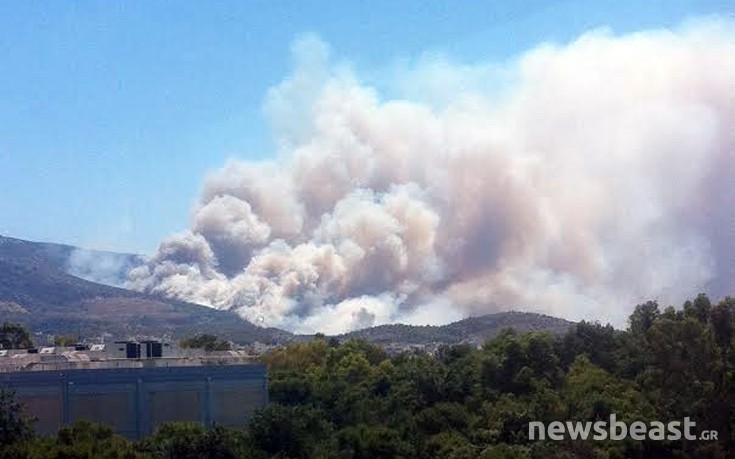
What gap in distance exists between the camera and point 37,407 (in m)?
56.6

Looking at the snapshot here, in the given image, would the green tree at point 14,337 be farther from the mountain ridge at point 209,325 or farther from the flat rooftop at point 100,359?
the mountain ridge at point 209,325

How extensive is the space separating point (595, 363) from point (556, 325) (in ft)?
246

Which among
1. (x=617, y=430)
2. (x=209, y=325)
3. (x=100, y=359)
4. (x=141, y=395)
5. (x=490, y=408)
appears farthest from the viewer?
(x=209, y=325)

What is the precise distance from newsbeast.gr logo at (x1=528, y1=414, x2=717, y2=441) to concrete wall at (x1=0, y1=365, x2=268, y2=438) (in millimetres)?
20914

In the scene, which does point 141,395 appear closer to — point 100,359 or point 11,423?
point 100,359

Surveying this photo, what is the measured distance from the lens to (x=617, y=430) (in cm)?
4547

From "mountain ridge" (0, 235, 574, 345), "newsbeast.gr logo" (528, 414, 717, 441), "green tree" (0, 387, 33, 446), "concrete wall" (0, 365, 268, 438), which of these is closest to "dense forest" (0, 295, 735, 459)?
"green tree" (0, 387, 33, 446)

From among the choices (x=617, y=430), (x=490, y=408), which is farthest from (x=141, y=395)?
(x=617, y=430)

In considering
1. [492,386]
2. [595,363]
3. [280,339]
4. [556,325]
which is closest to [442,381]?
[492,386]

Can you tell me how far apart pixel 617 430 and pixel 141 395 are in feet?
86.4

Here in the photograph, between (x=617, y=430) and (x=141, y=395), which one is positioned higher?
(x=141, y=395)

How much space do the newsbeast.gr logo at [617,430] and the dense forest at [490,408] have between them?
0.35 m

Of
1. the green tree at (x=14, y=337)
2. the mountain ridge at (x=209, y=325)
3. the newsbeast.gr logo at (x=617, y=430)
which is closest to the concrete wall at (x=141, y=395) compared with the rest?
the newsbeast.gr logo at (x=617, y=430)

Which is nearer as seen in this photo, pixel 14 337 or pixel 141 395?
pixel 141 395
